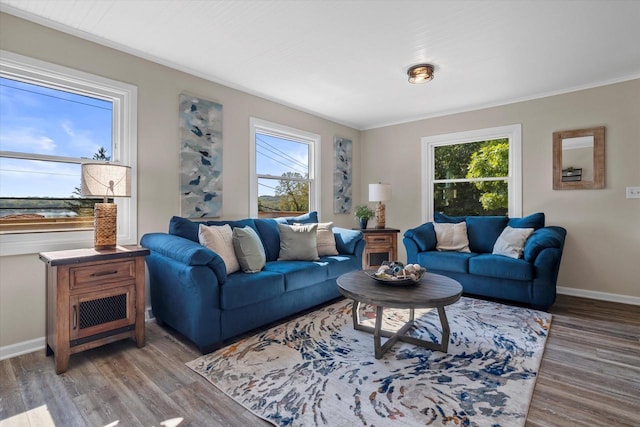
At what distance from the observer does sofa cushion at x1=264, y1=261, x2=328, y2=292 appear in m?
2.85

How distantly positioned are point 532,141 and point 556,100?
1.69ft

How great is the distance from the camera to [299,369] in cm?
209

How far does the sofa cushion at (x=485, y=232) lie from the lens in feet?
12.9

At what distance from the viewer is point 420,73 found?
318 cm

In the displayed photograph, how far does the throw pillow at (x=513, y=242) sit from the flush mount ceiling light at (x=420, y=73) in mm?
1910

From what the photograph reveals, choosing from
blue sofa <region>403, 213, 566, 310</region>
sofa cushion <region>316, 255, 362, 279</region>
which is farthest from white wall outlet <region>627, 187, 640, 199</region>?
sofa cushion <region>316, 255, 362, 279</region>

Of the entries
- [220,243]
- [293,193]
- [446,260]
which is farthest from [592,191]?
[220,243]

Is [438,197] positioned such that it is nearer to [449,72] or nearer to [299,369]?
[449,72]

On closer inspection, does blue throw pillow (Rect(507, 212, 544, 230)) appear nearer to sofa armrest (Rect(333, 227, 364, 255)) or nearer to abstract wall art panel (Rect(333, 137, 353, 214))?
sofa armrest (Rect(333, 227, 364, 255))

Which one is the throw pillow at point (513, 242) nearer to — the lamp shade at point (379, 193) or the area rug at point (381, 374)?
the area rug at point (381, 374)

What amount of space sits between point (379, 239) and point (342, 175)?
1326mm

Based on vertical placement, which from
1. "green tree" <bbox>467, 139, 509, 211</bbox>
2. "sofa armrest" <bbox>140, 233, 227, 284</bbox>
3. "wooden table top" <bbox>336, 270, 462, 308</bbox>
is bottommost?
"wooden table top" <bbox>336, 270, 462, 308</bbox>

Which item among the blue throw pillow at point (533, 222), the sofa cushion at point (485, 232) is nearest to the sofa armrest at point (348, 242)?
the sofa cushion at point (485, 232)

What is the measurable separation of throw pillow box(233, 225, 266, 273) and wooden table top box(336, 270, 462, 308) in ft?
2.49
